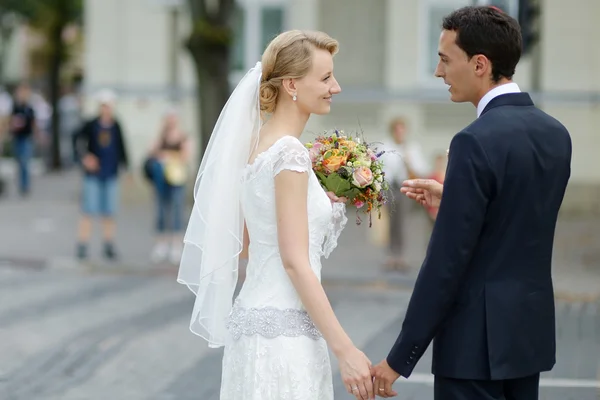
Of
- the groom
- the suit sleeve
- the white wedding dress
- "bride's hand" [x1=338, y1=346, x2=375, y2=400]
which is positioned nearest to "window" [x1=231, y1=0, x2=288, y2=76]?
the white wedding dress

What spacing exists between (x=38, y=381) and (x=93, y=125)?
20.7ft

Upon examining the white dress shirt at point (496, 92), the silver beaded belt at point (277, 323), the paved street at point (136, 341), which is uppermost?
the white dress shirt at point (496, 92)

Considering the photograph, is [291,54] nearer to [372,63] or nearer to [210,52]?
[210,52]

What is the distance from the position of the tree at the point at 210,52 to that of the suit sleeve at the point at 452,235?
10695 mm

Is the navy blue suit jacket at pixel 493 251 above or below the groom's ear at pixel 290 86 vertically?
below

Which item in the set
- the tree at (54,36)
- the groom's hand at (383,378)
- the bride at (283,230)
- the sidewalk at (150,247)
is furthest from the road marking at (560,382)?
the tree at (54,36)

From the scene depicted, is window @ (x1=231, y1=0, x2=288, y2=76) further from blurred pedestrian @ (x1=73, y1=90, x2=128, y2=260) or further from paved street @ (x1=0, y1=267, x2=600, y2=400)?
paved street @ (x1=0, y1=267, x2=600, y2=400)

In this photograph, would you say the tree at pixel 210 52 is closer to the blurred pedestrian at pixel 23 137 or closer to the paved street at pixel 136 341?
the paved street at pixel 136 341

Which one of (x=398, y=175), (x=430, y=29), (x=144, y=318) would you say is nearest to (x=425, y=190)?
(x=144, y=318)

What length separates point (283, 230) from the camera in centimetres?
367

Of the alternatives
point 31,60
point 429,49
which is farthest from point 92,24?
point 31,60

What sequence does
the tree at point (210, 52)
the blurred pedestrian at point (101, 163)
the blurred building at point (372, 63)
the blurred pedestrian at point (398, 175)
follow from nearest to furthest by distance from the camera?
the blurred pedestrian at point (398, 175) → the blurred pedestrian at point (101, 163) → the tree at point (210, 52) → the blurred building at point (372, 63)

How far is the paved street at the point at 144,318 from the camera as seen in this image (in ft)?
24.0

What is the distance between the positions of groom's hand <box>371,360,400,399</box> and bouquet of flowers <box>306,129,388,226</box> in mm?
652
